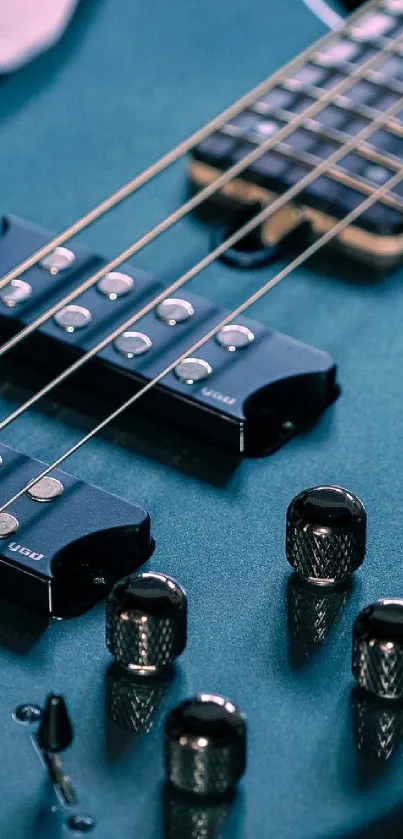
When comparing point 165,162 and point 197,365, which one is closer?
point 197,365

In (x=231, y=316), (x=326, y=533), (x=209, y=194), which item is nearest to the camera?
(x=326, y=533)

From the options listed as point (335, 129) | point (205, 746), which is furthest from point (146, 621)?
point (335, 129)

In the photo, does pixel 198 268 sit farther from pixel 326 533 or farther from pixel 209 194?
pixel 326 533

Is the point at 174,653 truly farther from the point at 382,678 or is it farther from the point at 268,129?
the point at 268,129

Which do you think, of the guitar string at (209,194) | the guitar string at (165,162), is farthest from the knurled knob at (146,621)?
the guitar string at (165,162)

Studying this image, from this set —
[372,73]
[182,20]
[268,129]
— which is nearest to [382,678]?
[268,129]

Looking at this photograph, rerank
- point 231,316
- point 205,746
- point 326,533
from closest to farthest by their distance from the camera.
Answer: point 205,746 < point 326,533 < point 231,316

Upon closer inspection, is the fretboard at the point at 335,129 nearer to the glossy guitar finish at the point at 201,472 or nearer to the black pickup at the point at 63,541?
the glossy guitar finish at the point at 201,472

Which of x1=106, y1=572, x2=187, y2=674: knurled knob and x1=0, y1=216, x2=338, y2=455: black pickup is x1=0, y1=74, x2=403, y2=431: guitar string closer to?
x1=0, y1=216, x2=338, y2=455: black pickup
